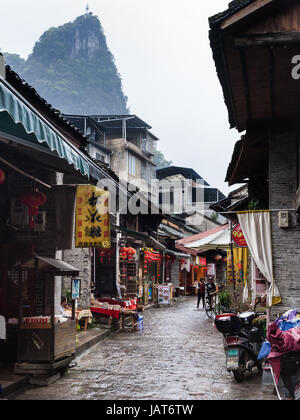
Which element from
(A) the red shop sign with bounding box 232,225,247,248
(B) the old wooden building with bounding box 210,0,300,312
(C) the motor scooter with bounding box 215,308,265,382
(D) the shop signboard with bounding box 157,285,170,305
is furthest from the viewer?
(D) the shop signboard with bounding box 157,285,170,305

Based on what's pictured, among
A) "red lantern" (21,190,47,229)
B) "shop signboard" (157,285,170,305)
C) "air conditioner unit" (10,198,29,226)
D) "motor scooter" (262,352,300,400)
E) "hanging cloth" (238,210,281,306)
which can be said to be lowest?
"shop signboard" (157,285,170,305)

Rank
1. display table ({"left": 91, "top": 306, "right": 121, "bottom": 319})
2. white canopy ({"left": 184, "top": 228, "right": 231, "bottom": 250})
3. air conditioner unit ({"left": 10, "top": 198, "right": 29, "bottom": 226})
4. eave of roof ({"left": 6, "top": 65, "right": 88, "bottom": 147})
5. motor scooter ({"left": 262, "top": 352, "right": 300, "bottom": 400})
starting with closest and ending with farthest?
motor scooter ({"left": 262, "top": 352, "right": 300, "bottom": 400}) < air conditioner unit ({"left": 10, "top": 198, "right": 29, "bottom": 226}) < eave of roof ({"left": 6, "top": 65, "right": 88, "bottom": 147}) < display table ({"left": 91, "top": 306, "right": 121, "bottom": 319}) < white canopy ({"left": 184, "top": 228, "right": 231, "bottom": 250})

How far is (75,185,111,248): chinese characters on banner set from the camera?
37.4 ft

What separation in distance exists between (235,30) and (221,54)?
1.38 feet

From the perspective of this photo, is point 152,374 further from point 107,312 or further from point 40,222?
point 107,312

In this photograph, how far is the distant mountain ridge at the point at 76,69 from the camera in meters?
81.6

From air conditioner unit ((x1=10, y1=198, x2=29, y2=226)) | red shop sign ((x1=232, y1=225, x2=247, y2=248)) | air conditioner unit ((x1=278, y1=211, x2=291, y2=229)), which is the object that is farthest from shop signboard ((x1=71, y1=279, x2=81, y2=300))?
red shop sign ((x1=232, y1=225, x2=247, y2=248))

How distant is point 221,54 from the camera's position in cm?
677

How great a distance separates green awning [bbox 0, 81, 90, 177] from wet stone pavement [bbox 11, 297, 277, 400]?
13.3 feet

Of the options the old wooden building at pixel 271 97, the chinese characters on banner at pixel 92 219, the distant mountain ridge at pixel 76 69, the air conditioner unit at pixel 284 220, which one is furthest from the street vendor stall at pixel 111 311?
the distant mountain ridge at pixel 76 69

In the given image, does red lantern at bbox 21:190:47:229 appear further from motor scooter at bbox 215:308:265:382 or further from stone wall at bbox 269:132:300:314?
stone wall at bbox 269:132:300:314

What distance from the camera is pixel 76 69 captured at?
285ft

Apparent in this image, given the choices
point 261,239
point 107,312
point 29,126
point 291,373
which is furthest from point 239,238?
point 29,126

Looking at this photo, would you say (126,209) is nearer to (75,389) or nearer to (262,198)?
(262,198)
